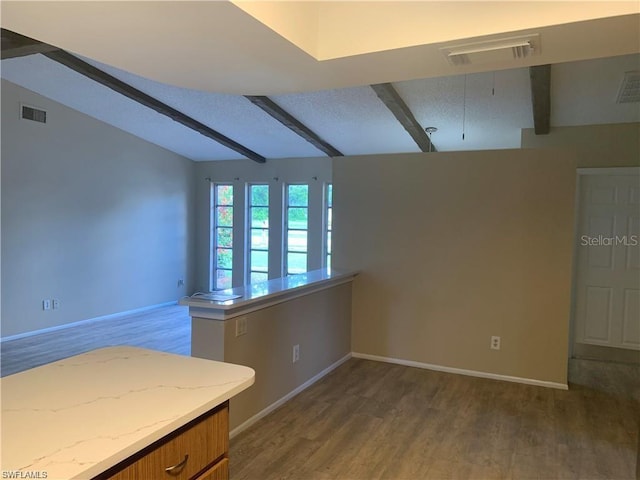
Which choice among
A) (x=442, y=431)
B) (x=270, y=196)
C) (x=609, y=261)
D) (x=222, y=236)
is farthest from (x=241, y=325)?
(x=222, y=236)

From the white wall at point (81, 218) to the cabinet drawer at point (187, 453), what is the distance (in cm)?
518

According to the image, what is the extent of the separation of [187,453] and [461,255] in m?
3.39

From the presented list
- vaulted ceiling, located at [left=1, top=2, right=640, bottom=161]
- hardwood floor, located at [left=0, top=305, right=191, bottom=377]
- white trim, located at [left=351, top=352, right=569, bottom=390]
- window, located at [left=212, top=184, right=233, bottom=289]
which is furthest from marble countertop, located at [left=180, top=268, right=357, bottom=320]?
window, located at [left=212, top=184, right=233, bottom=289]

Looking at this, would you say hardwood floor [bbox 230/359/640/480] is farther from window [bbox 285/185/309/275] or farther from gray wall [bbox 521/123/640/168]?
window [bbox 285/185/309/275]

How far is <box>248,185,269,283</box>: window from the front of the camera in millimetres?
7971

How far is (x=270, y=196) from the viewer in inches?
307

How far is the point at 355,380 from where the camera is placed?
3.99 m

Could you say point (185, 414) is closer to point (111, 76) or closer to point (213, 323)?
point (213, 323)

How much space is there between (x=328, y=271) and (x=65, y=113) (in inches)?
168

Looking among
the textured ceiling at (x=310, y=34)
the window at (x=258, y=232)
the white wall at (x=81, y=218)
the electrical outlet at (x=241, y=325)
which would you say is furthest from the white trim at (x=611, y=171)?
the white wall at (x=81, y=218)

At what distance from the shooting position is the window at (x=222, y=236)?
327 inches

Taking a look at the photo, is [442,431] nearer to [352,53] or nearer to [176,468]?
[176,468]

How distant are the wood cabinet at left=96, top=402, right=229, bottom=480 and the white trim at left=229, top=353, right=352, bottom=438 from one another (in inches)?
63.0

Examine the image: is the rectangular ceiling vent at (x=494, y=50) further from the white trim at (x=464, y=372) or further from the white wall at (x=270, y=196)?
the white wall at (x=270, y=196)
